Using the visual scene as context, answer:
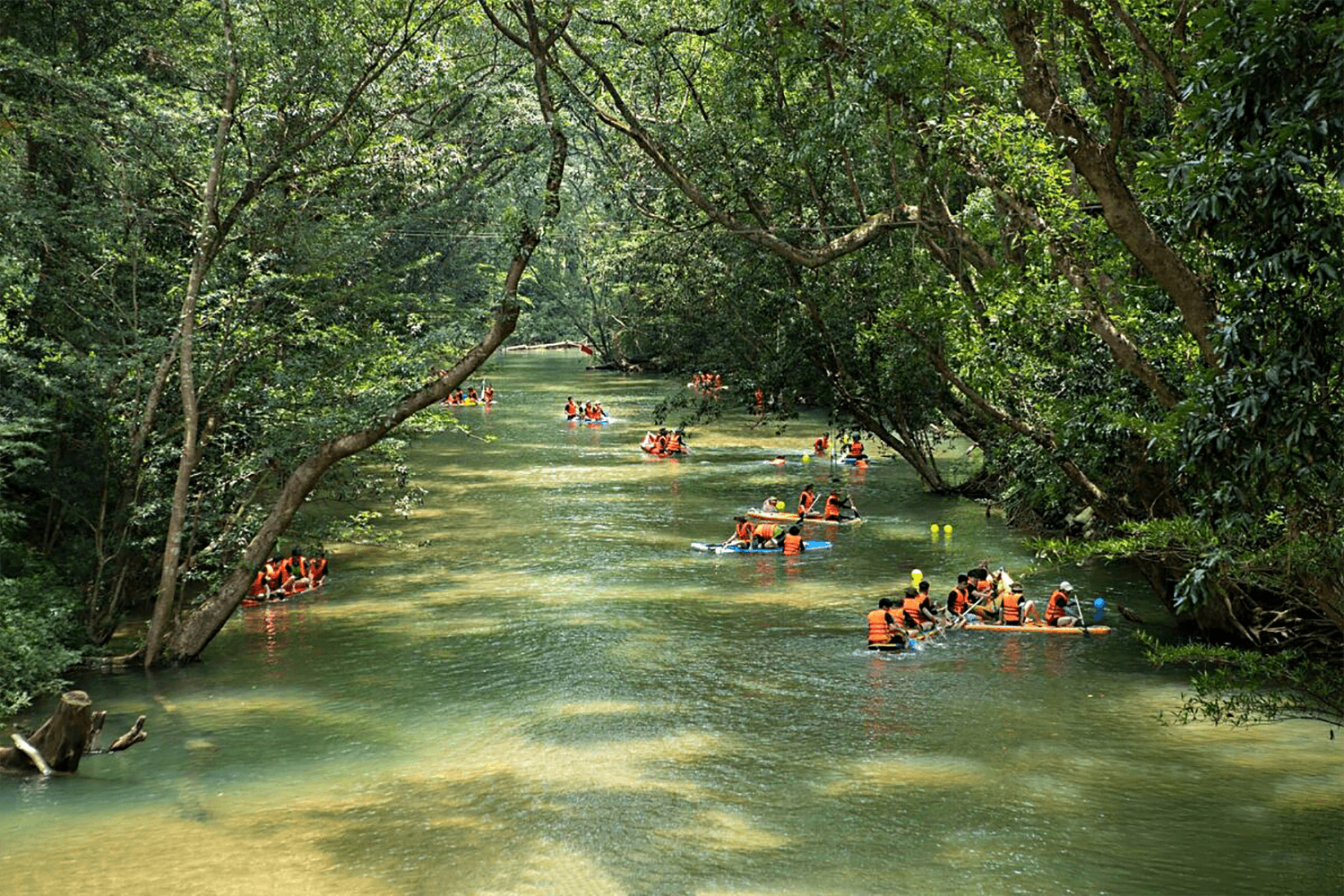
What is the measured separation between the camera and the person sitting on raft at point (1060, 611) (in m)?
19.4

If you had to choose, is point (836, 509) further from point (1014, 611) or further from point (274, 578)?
point (274, 578)

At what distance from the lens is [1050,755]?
1391cm

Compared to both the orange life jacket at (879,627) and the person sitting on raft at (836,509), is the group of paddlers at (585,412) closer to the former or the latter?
the person sitting on raft at (836,509)

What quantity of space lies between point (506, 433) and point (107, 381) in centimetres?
3044

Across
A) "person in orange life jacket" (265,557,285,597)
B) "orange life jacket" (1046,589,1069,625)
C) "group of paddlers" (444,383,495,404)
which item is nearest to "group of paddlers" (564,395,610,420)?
"group of paddlers" (444,383,495,404)

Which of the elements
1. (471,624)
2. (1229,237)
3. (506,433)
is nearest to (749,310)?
(471,624)

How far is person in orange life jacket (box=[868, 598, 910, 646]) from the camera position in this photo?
18188mm

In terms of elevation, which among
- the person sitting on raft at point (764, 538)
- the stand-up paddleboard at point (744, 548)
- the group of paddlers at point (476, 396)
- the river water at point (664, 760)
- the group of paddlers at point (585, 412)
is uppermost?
the group of paddlers at point (476, 396)

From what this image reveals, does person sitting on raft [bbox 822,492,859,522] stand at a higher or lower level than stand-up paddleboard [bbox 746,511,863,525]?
higher

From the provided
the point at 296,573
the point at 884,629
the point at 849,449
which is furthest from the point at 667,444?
the point at 884,629

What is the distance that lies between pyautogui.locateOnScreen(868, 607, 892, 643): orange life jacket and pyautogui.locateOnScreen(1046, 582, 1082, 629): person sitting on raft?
2.94m

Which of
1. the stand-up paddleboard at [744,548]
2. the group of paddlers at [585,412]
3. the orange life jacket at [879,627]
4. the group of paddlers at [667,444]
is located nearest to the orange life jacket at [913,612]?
the orange life jacket at [879,627]

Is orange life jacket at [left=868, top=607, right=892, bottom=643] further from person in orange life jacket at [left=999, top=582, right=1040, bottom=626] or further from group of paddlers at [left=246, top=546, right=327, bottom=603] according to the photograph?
group of paddlers at [left=246, top=546, right=327, bottom=603]

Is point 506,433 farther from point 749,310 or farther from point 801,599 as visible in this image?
point 801,599
